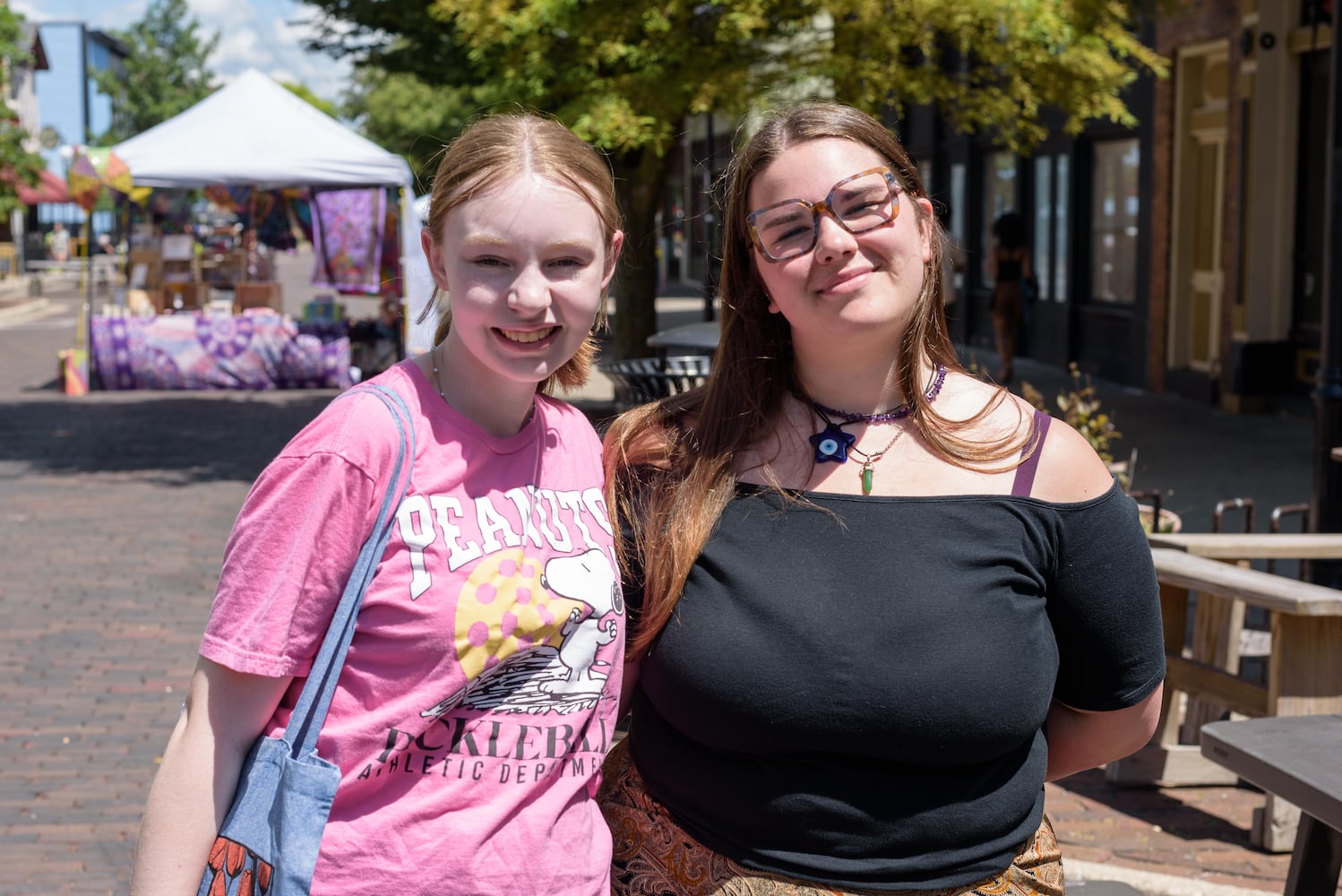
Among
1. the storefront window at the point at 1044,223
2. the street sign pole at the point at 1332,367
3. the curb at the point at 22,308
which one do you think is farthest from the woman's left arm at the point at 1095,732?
the curb at the point at 22,308

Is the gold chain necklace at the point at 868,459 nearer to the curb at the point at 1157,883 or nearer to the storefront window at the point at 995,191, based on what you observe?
the curb at the point at 1157,883

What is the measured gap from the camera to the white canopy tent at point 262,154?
1534 cm

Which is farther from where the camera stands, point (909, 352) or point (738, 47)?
point (738, 47)

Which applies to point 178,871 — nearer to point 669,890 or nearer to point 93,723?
point 669,890

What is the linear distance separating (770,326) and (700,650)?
0.57 meters

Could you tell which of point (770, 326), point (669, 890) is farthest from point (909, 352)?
point (669, 890)

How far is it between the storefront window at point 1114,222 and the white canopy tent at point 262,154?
298 inches

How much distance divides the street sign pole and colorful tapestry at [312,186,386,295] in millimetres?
12808

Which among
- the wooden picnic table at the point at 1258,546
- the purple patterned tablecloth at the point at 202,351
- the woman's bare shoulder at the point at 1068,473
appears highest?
the woman's bare shoulder at the point at 1068,473

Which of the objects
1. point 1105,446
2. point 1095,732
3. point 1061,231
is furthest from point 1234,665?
point 1061,231

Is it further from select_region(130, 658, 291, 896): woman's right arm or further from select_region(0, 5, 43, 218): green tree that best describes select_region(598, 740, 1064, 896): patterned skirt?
select_region(0, 5, 43, 218): green tree

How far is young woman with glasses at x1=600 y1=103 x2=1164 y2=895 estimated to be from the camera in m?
1.99

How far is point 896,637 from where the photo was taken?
77.9 inches

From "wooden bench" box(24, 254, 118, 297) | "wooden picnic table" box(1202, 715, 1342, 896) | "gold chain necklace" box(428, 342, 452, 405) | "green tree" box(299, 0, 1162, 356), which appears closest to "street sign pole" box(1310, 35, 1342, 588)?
"green tree" box(299, 0, 1162, 356)
